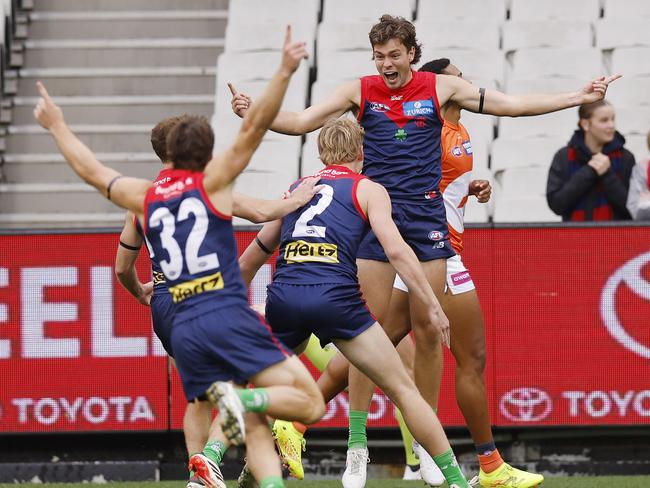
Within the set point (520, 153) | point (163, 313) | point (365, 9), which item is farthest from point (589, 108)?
point (365, 9)

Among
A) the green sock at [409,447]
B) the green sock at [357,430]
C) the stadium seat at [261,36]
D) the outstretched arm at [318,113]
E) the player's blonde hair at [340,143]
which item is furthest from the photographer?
the stadium seat at [261,36]

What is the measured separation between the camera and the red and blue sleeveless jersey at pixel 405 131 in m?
7.67

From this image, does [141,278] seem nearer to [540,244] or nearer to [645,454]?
[540,244]

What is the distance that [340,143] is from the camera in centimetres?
719

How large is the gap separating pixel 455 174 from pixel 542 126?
13.2 ft

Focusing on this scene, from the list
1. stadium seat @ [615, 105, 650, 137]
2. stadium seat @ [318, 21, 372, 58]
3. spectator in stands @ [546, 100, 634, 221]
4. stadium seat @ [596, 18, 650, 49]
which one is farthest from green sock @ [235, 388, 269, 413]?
stadium seat @ [596, 18, 650, 49]

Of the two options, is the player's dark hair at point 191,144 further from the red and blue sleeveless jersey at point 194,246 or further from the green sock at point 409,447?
the green sock at point 409,447

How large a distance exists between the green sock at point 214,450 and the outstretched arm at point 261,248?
0.82m

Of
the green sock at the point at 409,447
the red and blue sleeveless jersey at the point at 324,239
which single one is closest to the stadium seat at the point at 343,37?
the green sock at the point at 409,447

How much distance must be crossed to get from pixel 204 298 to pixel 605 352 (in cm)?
410

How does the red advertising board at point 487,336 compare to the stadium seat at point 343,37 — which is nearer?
the red advertising board at point 487,336

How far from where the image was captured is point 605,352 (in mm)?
9375

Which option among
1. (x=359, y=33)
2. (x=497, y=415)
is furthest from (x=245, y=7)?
(x=497, y=415)

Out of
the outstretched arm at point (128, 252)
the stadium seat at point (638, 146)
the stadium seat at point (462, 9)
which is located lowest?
the outstretched arm at point (128, 252)
